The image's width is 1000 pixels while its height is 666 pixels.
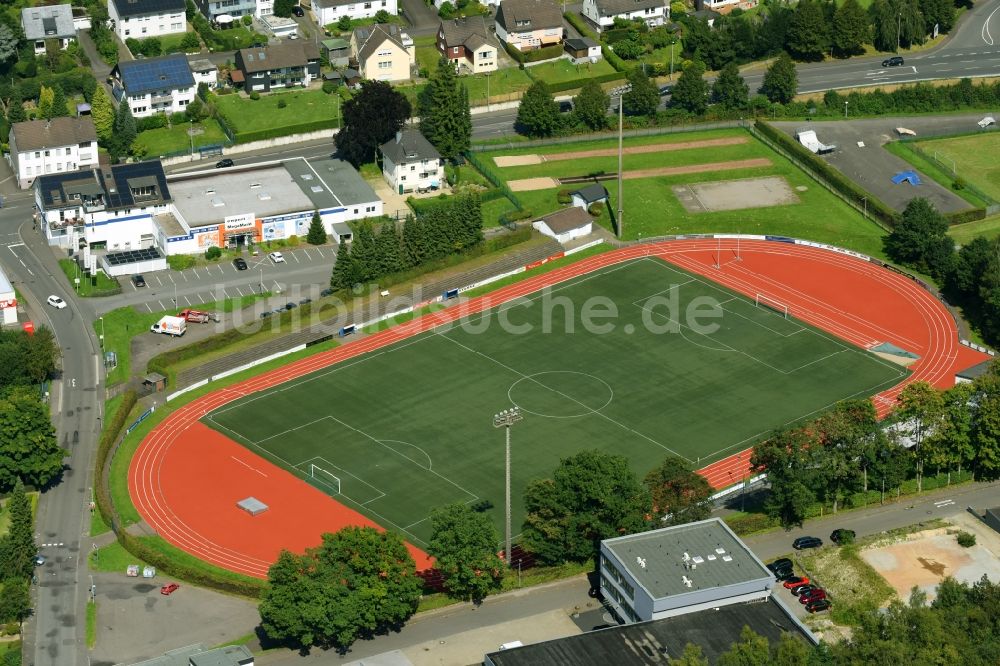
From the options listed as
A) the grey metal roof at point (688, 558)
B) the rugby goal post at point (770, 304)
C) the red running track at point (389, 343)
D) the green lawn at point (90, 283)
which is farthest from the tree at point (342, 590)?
the rugby goal post at point (770, 304)

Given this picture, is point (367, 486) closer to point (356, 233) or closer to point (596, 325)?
point (596, 325)

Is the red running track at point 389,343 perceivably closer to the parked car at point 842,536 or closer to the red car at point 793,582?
the parked car at point 842,536

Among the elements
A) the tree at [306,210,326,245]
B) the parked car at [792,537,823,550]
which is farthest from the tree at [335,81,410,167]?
the parked car at [792,537,823,550]

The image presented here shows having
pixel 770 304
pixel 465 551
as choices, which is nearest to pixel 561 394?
pixel 770 304

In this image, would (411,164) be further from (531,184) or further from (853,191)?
(853,191)

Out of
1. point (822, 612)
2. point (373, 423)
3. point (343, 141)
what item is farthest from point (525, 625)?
point (343, 141)

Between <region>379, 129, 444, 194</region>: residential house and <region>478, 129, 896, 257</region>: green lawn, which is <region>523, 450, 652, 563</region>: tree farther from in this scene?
<region>379, 129, 444, 194</region>: residential house
